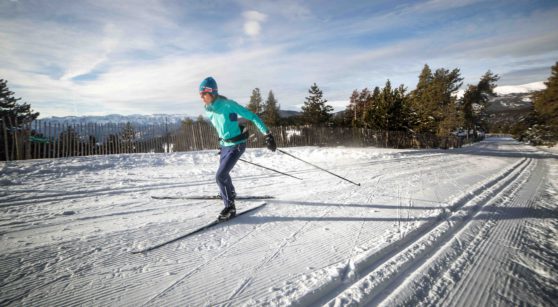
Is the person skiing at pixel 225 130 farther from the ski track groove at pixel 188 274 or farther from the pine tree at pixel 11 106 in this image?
the pine tree at pixel 11 106

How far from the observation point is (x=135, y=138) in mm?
13297

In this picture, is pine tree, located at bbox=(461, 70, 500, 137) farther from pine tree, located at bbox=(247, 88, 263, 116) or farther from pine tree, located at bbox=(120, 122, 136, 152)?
pine tree, located at bbox=(120, 122, 136, 152)

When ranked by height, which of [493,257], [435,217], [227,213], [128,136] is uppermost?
[128,136]

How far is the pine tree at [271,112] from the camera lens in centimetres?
3928

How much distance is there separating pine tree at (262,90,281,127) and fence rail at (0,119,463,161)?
1912 centimetres

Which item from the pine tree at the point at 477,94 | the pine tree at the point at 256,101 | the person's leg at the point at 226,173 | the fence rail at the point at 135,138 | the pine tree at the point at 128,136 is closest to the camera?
the person's leg at the point at 226,173

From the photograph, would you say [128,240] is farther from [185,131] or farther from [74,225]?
[185,131]

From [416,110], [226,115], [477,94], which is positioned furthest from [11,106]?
[477,94]

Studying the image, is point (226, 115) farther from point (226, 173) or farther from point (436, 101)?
point (436, 101)

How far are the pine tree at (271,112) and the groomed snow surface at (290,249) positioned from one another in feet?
109

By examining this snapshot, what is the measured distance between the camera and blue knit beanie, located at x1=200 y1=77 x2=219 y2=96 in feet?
10.7

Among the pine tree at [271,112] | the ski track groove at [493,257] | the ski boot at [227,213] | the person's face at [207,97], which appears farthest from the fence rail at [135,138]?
the pine tree at [271,112]

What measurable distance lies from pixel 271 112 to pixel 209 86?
1497 inches

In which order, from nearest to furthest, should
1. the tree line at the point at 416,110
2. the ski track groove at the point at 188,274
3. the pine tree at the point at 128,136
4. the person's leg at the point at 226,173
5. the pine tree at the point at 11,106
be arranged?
the ski track groove at the point at 188,274, the person's leg at the point at 226,173, the pine tree at the point at 128,136, the tree line at the point at 416,110, the pine tree at the point at 11,106
